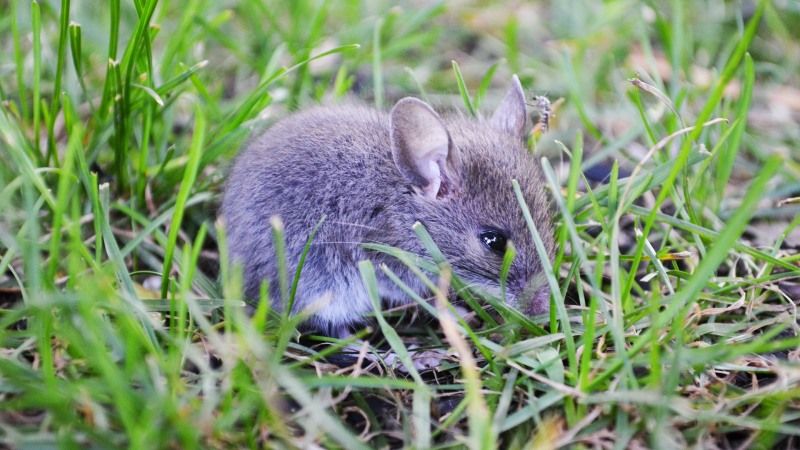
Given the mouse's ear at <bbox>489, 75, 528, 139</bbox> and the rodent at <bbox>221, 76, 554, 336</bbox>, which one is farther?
the mouse's ear at <bbox>489, 75, 528, 139</bbox>

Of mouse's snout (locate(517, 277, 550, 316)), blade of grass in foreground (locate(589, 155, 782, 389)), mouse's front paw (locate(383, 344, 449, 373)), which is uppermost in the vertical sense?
blade of grass in foreground (locate(589, 155, 782, 389))

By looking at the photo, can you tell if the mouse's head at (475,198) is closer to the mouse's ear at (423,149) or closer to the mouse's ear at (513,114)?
the mouse's ear at (423,149)

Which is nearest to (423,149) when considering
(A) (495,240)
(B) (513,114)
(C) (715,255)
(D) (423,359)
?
(A) (495,240)

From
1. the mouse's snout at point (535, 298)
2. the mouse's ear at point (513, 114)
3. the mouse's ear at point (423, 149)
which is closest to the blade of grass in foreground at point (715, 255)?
the mouse's snout at point (535, 298)

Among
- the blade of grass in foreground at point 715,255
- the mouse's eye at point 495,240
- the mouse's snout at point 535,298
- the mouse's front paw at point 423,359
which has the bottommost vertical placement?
the mouse's front paw at point 423,359

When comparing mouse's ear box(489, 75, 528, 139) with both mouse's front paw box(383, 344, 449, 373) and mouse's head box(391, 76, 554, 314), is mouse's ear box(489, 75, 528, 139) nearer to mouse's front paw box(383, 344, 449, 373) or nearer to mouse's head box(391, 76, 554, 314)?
mouse's head box(391, 76, 554, 314)

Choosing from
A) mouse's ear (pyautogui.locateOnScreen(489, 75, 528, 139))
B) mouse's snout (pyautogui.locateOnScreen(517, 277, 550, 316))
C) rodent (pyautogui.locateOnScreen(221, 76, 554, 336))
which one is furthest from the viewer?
mouse's ear (pyautogui.locateOnScreen(489, 75, 528, 139))

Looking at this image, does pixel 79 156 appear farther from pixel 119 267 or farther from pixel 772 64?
pixel 772 64

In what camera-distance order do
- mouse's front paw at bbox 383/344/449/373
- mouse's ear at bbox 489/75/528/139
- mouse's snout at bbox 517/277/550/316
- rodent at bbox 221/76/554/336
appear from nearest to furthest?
mouse's front paw at bbox 383/344/449/373 → mouse's snout at bbox 517/277/550/316 → rodent at bbox 221/76/554/336 → mouse's ear at bbox 489/75/528/139

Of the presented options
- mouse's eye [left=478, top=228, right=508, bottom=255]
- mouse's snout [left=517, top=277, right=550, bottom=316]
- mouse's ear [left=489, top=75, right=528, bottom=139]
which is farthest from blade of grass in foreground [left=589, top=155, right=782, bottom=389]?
mouse's ear [left=489, top=75, right=528, bottom=139]
